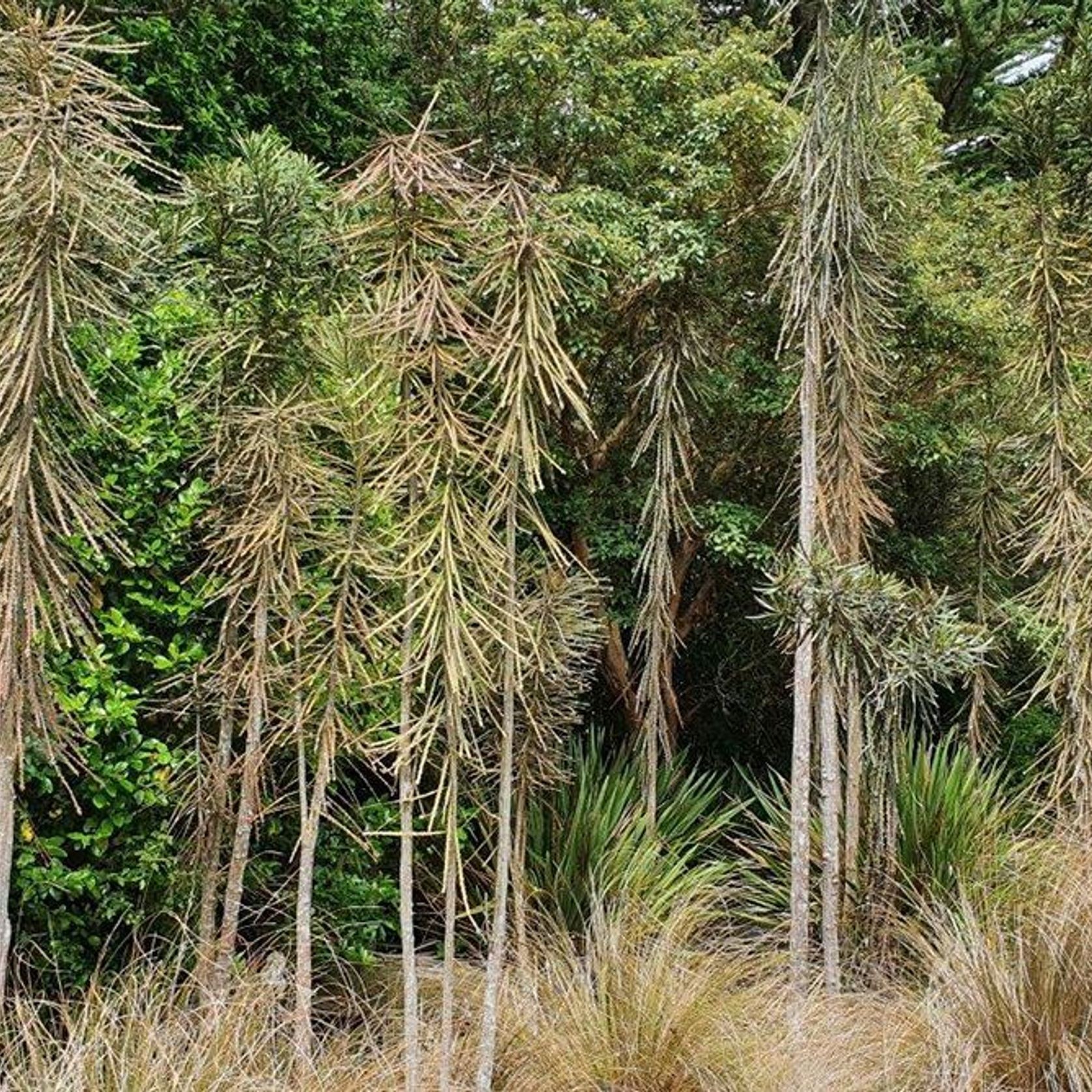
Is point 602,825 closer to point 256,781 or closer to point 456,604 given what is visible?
point 256,781

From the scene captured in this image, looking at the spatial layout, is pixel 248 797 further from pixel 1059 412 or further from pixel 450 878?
pixel 1059 412

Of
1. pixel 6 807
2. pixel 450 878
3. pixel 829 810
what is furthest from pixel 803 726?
pixel 6 807

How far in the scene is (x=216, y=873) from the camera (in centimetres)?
267

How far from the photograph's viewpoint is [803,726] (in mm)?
3062

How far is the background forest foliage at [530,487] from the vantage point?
2.23 m

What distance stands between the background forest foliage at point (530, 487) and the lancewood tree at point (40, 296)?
7 cm

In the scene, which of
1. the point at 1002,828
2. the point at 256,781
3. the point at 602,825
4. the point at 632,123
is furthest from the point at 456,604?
the point at 632,123

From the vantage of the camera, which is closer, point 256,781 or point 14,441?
point 14,441

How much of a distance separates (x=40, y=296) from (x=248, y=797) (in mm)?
1233

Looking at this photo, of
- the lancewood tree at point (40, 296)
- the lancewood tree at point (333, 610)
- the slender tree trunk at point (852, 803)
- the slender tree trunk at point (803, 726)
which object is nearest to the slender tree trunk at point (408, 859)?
the lancewood tree at point (333, 610)

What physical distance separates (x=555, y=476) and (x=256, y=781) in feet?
10.9

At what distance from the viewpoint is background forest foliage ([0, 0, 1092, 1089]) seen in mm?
2229

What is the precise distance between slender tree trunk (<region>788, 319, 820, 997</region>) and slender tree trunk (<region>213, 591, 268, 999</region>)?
150 cm

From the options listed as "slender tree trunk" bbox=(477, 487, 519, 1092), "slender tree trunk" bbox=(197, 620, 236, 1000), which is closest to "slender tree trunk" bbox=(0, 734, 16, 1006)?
"slender tree trunk" bbox=(197, 620, 236, 1000)
